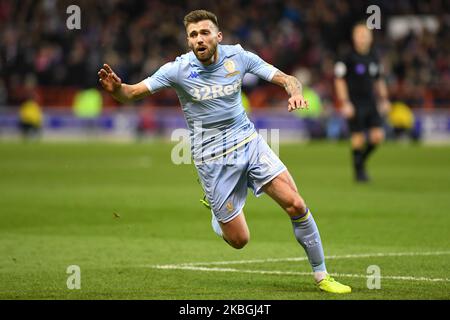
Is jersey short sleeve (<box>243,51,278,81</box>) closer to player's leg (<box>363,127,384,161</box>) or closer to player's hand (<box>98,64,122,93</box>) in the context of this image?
player's hand (<box>98,64,122,93</box>)

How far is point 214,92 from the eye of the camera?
27.8 feet

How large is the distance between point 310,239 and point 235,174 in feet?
2.81

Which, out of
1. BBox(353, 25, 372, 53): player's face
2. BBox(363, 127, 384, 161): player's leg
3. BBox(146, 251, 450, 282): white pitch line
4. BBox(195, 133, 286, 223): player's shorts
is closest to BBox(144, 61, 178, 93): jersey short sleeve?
BBox(195, 133, 286, 223): player's shorts

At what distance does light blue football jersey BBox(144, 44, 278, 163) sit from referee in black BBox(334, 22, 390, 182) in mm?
9452

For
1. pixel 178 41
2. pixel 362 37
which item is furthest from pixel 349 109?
pixel 178 41

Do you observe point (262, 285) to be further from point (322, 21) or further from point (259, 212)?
point (322, 21)

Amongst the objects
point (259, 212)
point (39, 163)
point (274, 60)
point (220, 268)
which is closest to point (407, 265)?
point (220, 268)

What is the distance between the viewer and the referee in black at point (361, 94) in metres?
17.9

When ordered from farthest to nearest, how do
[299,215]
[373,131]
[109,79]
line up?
[373,131] → [299,215] → [109,79]

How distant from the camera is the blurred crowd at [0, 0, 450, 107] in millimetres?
34812

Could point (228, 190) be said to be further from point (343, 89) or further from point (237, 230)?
point (343, 89)

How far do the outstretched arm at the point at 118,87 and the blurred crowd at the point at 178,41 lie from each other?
2602 centimetres

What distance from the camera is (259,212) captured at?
14.6 m

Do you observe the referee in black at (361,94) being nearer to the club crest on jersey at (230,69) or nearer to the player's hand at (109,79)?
the club crest on jersey at (230,69)
